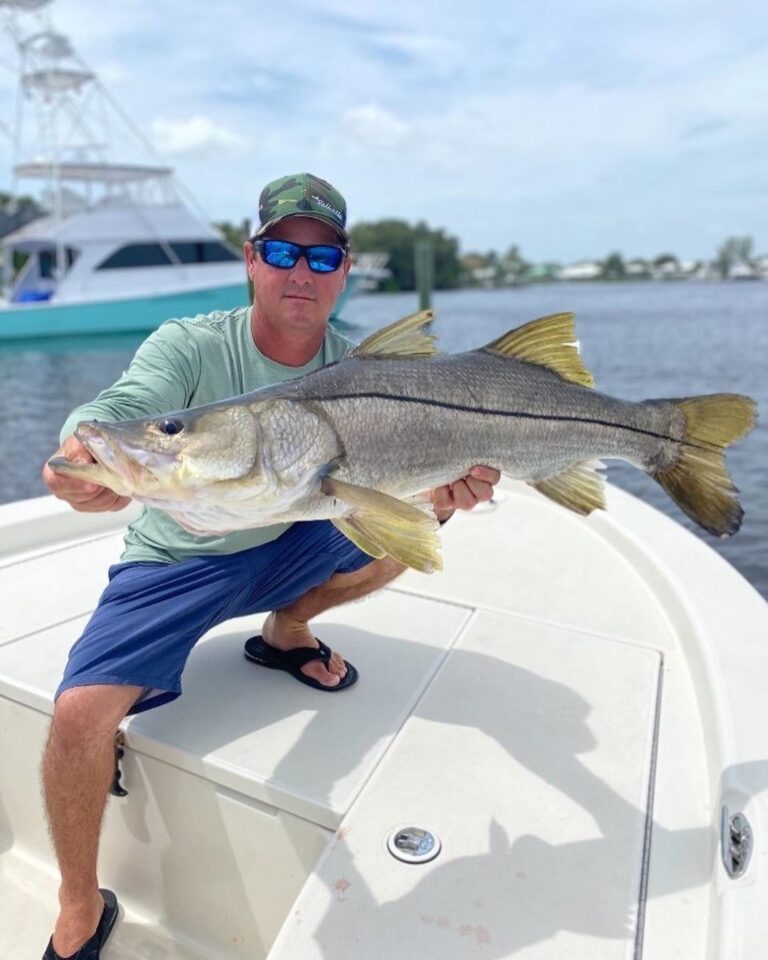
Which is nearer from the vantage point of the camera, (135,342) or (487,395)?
(487,395)

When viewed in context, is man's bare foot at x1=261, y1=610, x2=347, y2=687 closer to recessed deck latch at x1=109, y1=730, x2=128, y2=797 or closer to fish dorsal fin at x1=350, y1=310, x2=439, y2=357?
recessed deck latch at x1=109, y1=730, x2=128, y2=797

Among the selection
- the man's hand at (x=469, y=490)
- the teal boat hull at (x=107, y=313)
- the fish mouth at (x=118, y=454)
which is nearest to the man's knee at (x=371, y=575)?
the man's hand at (x=469, y=490)

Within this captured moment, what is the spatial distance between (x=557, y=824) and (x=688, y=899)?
0.37m

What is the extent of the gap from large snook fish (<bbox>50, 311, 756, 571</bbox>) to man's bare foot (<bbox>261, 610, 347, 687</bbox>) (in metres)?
0.91

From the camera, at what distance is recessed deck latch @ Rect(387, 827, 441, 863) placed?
1945mm

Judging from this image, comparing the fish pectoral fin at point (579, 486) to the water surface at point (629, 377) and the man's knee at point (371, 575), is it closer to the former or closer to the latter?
the man's knee at point (371, 575)

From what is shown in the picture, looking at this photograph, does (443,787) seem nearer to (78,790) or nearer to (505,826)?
(505,826)

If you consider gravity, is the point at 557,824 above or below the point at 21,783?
above

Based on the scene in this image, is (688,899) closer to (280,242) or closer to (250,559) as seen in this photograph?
(250,559)

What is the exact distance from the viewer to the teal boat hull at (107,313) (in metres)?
29.3

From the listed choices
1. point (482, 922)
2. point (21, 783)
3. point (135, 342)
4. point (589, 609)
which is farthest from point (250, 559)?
point (135, 342)

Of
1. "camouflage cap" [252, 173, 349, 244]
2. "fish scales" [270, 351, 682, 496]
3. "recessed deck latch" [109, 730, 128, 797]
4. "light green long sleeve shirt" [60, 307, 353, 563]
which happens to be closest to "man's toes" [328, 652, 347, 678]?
"light green long sleeve shirt" [60, 307, 353, 563]

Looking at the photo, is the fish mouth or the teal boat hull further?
the teal boat hull

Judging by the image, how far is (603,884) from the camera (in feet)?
6.13
